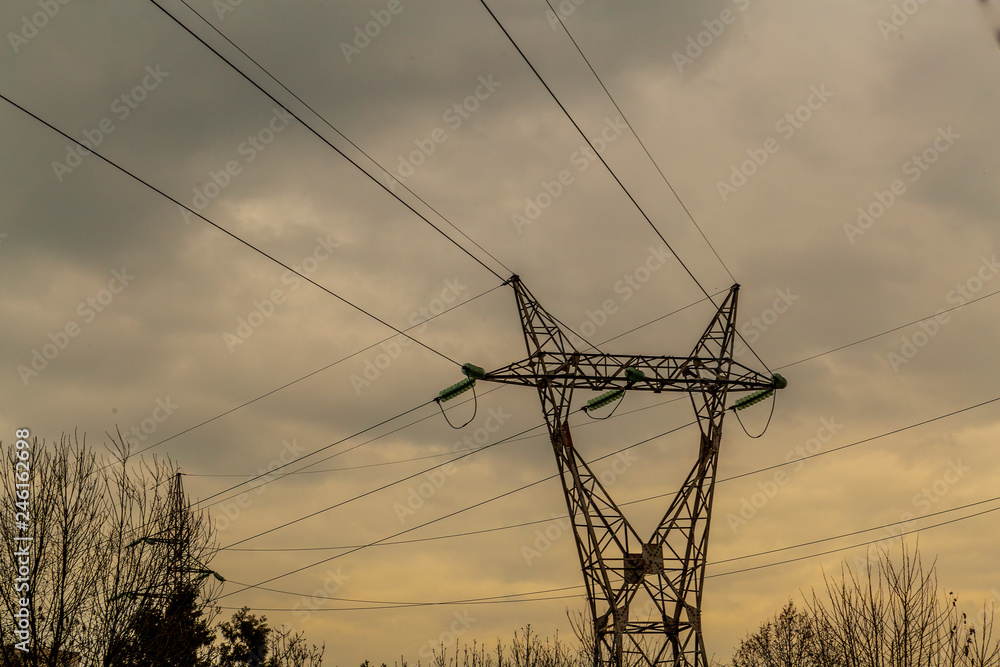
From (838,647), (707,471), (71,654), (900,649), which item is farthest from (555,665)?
(71,654)

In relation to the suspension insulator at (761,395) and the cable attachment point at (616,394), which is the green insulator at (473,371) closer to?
the cable attachment point at (616,394)

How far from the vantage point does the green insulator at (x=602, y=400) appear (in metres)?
26.5

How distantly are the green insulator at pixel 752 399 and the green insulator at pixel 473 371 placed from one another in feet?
28.9

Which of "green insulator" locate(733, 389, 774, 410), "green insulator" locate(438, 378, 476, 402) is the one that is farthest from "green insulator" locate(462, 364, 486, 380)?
"green insulator" locate(733, 389, 774, 410)

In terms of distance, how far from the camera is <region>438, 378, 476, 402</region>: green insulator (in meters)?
25.9

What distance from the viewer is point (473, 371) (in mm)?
25719

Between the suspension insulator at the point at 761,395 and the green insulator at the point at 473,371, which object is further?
the suspension insulator at the point at 761,395

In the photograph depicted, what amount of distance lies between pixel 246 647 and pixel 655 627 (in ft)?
138

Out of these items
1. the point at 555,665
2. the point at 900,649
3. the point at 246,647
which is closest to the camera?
the point at 900,649

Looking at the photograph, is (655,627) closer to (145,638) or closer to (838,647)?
(145,638)

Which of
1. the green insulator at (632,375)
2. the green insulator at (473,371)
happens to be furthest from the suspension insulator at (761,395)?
the green insulator at (473,371)

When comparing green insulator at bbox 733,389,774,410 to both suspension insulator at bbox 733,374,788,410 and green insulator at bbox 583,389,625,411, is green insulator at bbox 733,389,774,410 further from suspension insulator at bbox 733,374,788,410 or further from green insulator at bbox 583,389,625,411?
green insulator at bbox 583,389,625,411

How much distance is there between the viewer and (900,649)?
30391 millimetres

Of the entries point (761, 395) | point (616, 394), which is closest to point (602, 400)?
point (616, 394)
